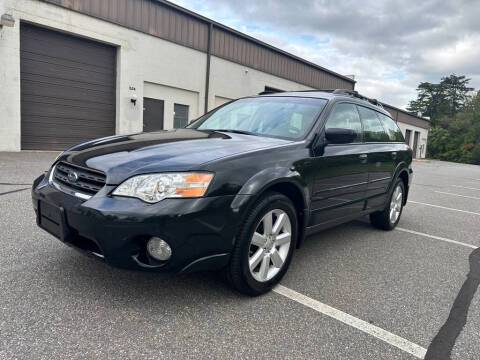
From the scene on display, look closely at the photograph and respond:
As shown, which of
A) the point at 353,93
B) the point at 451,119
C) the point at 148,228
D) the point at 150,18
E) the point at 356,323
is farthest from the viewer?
the point at 451,119

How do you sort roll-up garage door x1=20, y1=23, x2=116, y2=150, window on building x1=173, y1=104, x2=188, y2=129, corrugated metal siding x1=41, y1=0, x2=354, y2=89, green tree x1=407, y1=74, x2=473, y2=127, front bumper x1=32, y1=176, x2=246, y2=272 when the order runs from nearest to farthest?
front bumper x1=32, y1=176, x2=246, y2=272 → roll-up garage door x1=20, y1=23, x2=116, y2=150 → corrugated metal siding x1=41, y1=0, x2=354, y2=89 → window on building x1=173, y1=104, x2=188, y2=129 → green tree x1=407, y1=74, x2=473, y2=127

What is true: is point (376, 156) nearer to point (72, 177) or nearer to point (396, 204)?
point (396, 204)

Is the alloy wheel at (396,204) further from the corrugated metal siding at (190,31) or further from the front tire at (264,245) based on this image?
the corrugated metal siding at (190,31)

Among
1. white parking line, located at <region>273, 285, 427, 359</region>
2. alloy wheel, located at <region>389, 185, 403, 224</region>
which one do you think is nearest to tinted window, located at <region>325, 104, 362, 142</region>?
alloy wheel, located at <region>389, 185, 403, 224</region>

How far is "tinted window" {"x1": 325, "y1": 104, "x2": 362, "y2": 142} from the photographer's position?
3583 mm

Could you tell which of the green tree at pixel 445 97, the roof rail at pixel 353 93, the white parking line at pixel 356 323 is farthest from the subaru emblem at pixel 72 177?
the green tree at pixel 445 97

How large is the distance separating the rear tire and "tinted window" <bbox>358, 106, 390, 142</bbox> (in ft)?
2.57

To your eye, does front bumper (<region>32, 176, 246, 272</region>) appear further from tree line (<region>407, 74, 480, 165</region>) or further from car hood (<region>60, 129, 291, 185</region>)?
tree line (<region>407, 74, 480, 165</region>)

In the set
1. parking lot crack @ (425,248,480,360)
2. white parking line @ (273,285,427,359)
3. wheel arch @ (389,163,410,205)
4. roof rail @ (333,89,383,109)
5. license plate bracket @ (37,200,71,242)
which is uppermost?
roof rail @ (333,89,383,109)

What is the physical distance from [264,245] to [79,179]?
138cm

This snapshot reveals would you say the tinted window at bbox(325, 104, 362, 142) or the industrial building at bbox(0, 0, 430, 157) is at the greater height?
the industrial building at bbox(0, 0, 430, 157)

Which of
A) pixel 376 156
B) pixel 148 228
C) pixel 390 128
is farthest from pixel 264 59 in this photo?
pixel 148 228

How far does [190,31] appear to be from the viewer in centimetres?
1568

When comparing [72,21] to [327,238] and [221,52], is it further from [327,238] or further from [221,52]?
[327,238]
